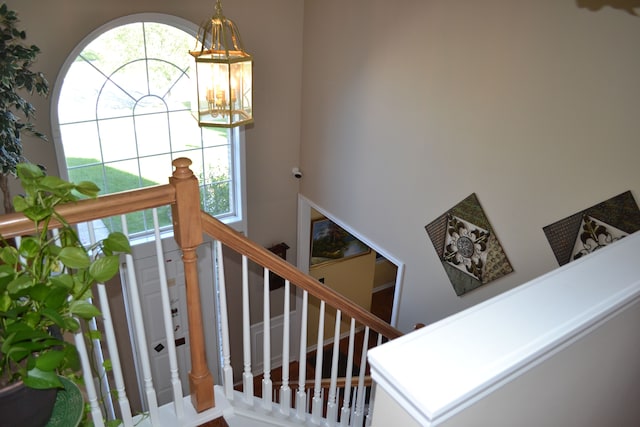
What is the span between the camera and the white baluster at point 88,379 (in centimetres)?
147

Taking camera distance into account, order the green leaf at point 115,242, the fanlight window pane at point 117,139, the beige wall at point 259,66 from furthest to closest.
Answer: the fanlight window pane at point 117,139
the beige wall at point 259,66
the green leaf at point 115,242

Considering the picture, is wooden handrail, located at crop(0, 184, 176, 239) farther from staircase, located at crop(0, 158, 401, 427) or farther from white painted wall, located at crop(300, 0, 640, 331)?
white painted wall, located at crop(300, 0, 640, 331)

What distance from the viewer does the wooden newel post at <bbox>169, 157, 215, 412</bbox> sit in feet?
5.08

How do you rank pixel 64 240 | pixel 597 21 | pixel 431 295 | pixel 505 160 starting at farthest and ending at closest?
pixel 431 295 < pixel 505 160 < pixel 597 21 < pixel 64 240

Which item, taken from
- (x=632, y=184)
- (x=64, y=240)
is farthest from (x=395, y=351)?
(x=632, y=184)

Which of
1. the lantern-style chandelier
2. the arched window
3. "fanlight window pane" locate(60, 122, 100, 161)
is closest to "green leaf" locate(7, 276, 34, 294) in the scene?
the lantern-style chandelier

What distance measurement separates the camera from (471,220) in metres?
3.39

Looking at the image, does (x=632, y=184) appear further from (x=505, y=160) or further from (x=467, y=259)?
(x=467, y=259)

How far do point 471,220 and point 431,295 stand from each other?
0.77 metres

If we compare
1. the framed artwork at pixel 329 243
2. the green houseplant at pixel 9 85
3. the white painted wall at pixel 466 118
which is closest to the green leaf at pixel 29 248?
the green houseplant at pixel 9 85

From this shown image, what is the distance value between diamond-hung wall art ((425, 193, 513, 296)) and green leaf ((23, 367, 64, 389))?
9.05ft

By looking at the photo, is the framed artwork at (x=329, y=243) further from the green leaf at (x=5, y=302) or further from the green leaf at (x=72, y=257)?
the green leaf at (x=5, y=302)

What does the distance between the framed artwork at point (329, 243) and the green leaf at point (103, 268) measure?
4.49 meters

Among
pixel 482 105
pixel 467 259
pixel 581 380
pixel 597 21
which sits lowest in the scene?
pixel 467 259
